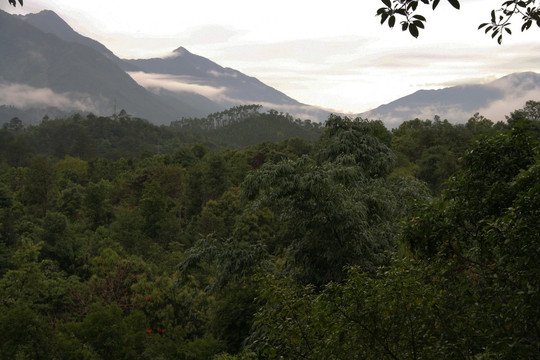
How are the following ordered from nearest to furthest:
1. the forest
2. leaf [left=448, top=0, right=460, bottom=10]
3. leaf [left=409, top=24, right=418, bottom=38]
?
leaf [left=448, top=0, right=460, bottom=10]
leaf [left=409, top=24, right=418, bottom=38]
the forest

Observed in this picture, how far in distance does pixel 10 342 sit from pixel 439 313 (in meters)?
8.89

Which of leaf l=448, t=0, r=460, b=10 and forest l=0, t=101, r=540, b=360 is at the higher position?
leaf l=448, t=0, r=460, b=10

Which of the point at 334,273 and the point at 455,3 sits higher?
the point at 455,3

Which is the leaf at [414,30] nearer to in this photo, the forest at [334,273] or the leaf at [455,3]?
the leaf at [455,3]

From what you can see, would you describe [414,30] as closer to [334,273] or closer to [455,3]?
[455,3]

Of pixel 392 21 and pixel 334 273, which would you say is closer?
pixel 392 21

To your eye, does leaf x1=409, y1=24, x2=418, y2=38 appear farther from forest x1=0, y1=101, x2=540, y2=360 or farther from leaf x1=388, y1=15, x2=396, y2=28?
forest x1=0, y1=101, x2=540, y2=360

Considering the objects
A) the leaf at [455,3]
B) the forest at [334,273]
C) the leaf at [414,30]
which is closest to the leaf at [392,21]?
the leaf at [414,30]

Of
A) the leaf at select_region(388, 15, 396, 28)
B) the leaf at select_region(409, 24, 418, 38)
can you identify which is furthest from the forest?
the leaf at select_region(388, 15, 396, 28)

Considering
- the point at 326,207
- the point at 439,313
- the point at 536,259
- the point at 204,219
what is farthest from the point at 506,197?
the point at 204,219

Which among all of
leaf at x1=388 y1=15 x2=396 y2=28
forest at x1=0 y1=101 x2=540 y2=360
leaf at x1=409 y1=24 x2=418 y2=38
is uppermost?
leaf at x1=388 y1=15 x2=396 y2=28

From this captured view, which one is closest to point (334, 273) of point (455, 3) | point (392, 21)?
point (392, 21)

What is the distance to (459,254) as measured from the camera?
3918mm

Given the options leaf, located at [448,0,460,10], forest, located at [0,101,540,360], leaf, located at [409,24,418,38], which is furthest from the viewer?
forest, located at [0,101,540,360]
